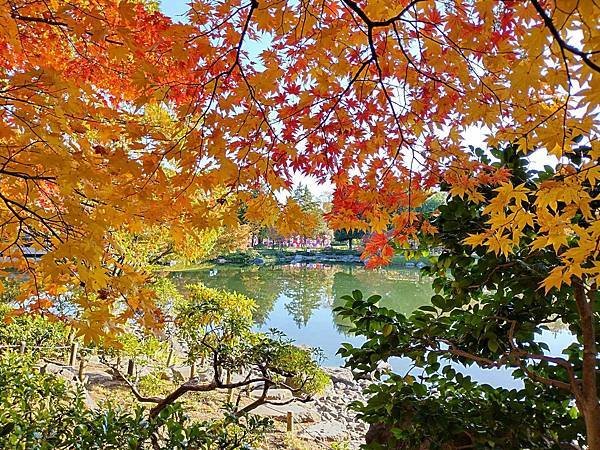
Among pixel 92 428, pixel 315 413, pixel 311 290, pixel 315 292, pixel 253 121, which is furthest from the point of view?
pixel 311 290

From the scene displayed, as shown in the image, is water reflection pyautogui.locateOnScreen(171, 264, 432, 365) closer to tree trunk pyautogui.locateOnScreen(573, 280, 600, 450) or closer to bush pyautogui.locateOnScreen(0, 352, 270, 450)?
bush pyautogui.locateOnScreen(0, 352, 270, 450)

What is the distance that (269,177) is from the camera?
1.68m

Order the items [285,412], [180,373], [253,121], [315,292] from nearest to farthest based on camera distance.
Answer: [253,121]
[285,412]
[180,373]
[315,292]

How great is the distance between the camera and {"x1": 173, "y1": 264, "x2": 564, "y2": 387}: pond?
27.9 feet

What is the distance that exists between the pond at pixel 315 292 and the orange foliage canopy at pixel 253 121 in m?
5.14

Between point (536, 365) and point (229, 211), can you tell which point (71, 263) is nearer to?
point (229, 211)

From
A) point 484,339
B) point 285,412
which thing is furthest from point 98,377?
point 484,339

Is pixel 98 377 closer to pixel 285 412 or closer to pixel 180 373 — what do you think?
pixel 180 373

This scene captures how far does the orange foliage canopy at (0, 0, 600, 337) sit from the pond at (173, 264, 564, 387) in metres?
5.14

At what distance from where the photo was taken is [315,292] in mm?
12758

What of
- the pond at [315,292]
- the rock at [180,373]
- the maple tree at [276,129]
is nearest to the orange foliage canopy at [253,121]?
the maple tree at [276,129]

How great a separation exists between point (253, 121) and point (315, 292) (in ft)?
37.6

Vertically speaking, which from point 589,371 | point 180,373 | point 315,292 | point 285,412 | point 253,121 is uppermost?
point 253,121

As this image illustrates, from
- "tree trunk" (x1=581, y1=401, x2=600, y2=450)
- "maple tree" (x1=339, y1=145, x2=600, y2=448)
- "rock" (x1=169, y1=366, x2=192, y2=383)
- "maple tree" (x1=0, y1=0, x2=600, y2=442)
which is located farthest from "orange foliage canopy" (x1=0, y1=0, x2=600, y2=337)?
"rock" (x1=169, y1=366, x2=192, y2=383)
